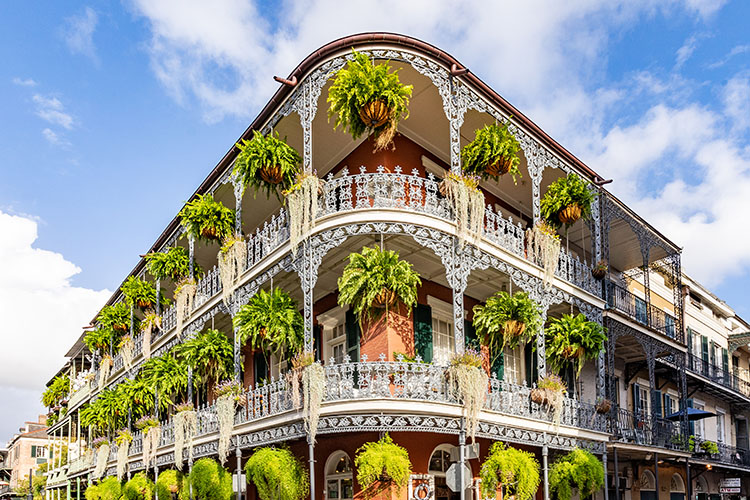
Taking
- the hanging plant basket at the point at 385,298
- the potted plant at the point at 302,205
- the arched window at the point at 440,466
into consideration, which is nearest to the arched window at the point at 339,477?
the arched window at the point at 440,466

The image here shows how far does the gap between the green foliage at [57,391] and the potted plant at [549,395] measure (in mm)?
34816

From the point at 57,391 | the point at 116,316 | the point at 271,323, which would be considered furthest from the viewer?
the point at 57,391

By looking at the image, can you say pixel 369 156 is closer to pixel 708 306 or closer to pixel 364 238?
pixel 364 238

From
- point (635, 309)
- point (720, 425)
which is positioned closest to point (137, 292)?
point (635, 309)

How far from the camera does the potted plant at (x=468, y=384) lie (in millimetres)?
11719

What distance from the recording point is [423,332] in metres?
14.1

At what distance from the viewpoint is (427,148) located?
52.1 feet

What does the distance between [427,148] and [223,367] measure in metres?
6.82

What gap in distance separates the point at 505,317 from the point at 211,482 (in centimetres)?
713

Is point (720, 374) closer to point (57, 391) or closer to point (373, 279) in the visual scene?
point (373, 279)

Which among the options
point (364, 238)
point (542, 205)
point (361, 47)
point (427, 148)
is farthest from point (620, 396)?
point (361, 47)

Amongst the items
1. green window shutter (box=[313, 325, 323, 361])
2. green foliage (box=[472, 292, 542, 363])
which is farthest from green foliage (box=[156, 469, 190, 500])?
green foliage (box=[472, 292, 542, 363])

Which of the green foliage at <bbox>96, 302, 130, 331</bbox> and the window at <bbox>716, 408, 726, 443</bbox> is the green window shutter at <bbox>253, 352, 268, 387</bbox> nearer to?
the green foliage at <bbox>96, 302, 130, 331</bbox>

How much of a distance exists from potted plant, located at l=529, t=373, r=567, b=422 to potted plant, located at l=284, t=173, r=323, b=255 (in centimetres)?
553
